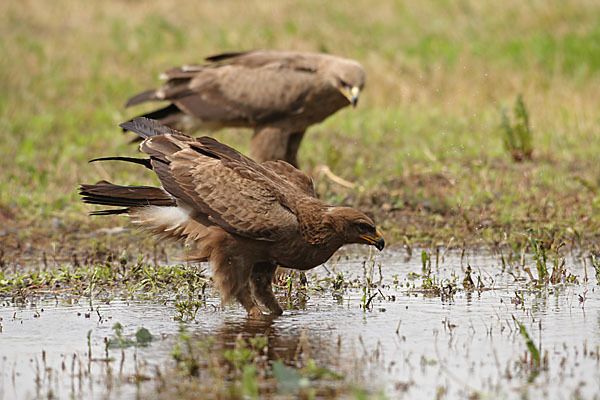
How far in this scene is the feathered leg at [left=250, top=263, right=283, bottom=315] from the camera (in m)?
5.47

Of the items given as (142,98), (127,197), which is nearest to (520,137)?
(142,98)

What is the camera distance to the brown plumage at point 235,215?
5250mm

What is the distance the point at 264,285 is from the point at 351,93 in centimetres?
359

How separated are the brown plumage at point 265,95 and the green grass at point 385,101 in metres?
0.52

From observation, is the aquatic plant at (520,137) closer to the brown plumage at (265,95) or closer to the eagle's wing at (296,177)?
the brown plumage at (265,95)

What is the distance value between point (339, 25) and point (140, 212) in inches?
411

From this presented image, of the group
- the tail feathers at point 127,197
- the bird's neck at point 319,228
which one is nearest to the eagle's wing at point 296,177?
the bird's neck at point 319,228

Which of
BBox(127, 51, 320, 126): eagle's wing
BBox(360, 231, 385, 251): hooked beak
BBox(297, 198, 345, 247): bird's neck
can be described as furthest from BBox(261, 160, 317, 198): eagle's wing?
BBox(127, 51, 320, 126): eagle's wing

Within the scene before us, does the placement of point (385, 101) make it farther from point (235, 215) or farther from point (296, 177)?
point (235, 215)

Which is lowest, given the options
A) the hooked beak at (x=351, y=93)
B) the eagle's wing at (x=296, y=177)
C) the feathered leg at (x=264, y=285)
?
the feathered leg at (x=264, y=285)

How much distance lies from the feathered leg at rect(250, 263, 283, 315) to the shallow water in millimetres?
118

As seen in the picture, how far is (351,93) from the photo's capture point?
8711mm

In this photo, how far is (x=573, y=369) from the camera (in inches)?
161

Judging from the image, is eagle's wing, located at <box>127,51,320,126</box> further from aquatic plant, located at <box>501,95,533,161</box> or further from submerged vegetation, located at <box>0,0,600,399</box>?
aquatic plant, located at <box>501,95,533,161</box>
